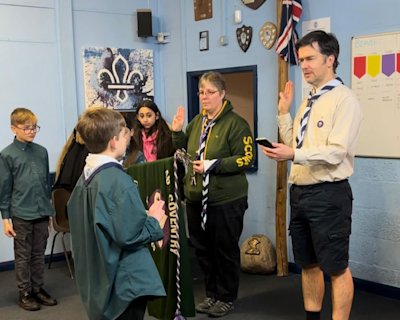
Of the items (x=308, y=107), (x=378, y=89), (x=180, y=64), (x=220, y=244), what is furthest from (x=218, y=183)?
(x=180, y=64)

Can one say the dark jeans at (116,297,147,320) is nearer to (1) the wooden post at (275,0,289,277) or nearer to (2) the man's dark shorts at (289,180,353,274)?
(2) the man's dark shorts at (289,180,353,274)

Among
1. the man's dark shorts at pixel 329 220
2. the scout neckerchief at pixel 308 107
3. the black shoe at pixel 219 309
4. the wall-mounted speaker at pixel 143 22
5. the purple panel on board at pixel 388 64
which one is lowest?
the black shoe at pixel 219 309

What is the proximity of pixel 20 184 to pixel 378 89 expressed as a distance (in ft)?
8.06

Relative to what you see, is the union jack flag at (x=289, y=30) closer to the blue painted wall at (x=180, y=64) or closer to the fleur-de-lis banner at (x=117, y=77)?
the blue painted wall at (x=180, y=64)

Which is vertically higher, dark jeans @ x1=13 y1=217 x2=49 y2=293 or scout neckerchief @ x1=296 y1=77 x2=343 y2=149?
scout neckerchief @ x1=296 y1=77 x2=343 y2=149

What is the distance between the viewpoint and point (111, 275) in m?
1.88

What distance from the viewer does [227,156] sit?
3.12 meters

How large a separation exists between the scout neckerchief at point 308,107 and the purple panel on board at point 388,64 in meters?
0.88

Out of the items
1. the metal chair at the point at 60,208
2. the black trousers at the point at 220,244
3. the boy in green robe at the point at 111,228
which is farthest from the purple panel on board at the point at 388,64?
the metal chair at the point at 60,208

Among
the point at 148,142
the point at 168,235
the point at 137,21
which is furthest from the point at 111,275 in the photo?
the point at 137,21

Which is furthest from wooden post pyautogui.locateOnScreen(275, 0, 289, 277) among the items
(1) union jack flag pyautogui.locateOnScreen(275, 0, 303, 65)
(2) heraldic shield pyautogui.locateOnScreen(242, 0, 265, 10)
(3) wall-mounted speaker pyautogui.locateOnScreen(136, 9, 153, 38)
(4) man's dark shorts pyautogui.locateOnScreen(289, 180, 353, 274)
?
(3) wall-mounted speaker pyautogui.locateOnScreen(136, 9, 153, 38)

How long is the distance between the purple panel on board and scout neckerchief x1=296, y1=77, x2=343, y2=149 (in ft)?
2.87

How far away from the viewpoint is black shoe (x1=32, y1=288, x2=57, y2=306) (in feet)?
11.6

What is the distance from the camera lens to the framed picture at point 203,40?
4.66 metres
